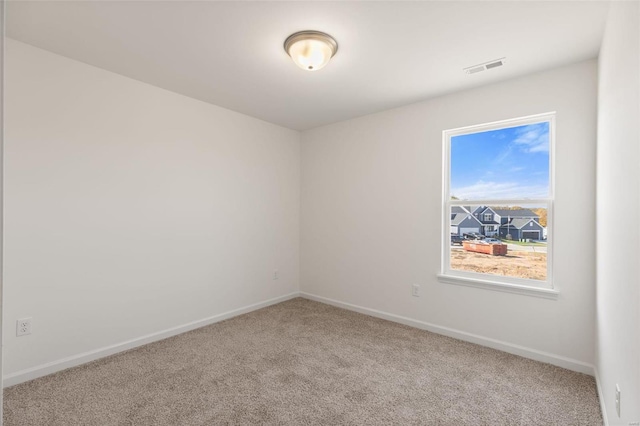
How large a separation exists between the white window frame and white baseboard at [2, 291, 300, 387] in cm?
247

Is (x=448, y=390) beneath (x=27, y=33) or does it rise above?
beneath

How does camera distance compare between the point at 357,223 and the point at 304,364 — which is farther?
the point at 357,223

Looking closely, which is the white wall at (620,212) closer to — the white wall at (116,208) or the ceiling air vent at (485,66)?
the ceiling air vent at (485,66)

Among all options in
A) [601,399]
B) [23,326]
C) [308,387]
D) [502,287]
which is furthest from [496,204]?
[23,326]

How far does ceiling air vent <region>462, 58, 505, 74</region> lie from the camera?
252cm

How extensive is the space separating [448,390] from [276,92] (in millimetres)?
2989

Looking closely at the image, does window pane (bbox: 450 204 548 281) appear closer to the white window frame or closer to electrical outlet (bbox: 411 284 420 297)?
the white window frame

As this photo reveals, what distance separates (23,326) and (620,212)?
3.87 metres

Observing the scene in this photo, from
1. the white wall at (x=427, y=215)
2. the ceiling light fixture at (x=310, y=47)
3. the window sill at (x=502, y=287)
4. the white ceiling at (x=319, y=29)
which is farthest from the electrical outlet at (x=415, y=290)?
the ceiling light fixture at (x=310, y=47)

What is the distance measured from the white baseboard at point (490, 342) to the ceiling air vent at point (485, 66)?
2.43m

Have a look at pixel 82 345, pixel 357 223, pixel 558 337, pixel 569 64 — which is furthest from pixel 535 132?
pixel 82 345

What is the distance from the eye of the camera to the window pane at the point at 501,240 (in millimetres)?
2797

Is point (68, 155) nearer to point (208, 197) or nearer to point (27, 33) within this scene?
point (27, 33)

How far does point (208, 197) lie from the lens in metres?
3.51
